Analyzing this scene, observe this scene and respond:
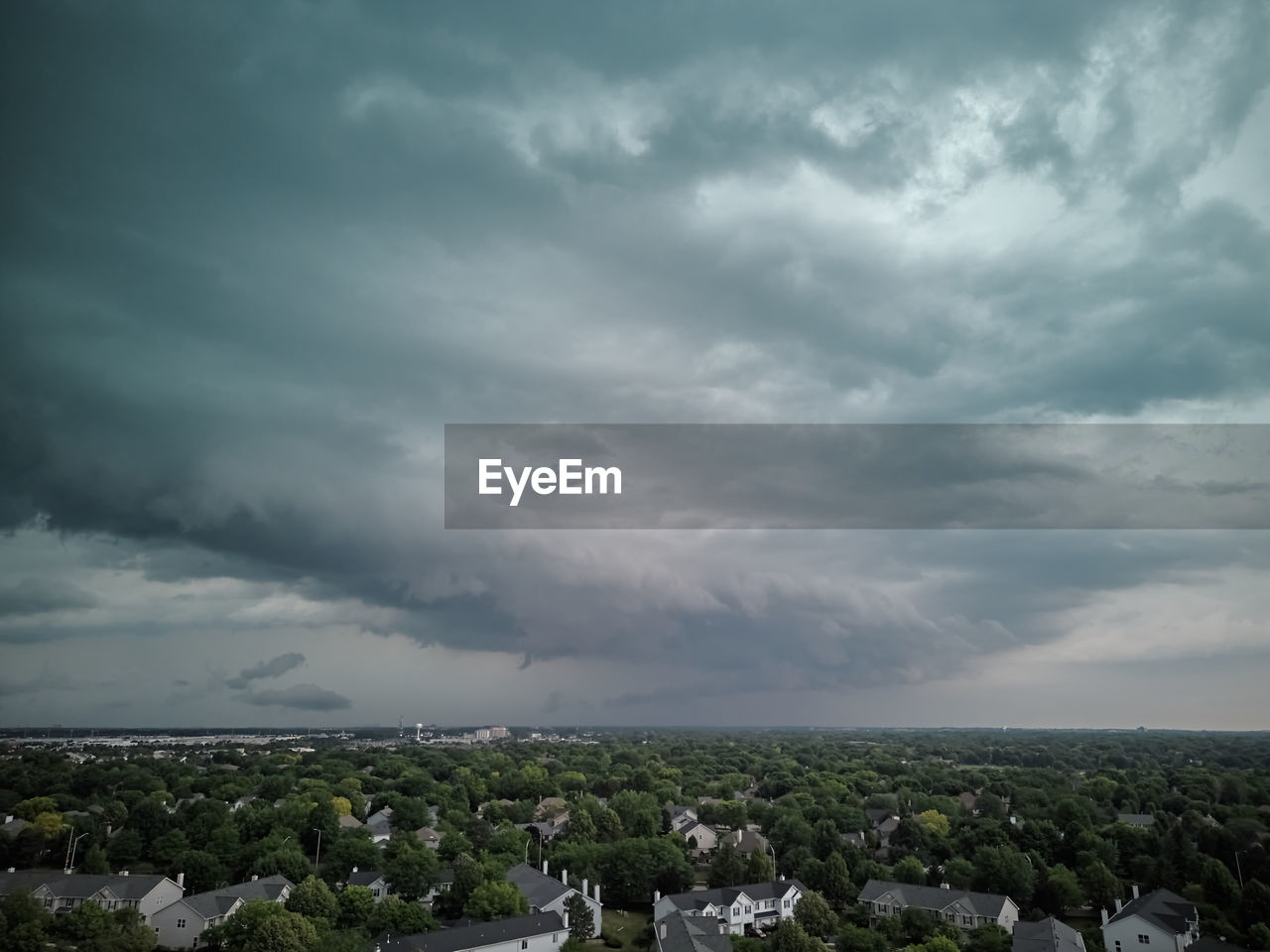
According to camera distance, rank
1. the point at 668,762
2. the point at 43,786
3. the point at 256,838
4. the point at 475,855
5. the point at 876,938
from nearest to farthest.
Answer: the point at 876,938, the point at 475,855, the point at 256,838, the point at 43,786, the point at 668,762

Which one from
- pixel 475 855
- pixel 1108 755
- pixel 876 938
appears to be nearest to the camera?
pixel 876 938

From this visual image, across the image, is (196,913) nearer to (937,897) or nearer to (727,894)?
(727,894)

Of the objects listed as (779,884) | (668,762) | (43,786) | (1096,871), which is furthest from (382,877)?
(668,762)

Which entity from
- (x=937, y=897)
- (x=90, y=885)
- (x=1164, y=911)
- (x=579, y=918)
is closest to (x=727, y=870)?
(x=937, y=897)

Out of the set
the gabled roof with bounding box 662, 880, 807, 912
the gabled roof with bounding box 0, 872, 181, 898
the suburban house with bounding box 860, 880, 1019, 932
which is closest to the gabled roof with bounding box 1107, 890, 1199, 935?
the suburban house with bounding box 860, 880, 1019, 932

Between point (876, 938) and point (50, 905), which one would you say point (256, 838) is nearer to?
point (50, 905)

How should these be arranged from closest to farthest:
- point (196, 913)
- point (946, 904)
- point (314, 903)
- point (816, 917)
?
point (816, 917) < point (314, 903) < point (196, 913) < point (946, 904)

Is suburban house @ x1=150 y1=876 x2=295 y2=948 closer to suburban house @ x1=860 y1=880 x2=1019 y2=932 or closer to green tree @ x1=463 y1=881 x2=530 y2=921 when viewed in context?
green tree @ x1=463 y1=881 x2=530 y2=921

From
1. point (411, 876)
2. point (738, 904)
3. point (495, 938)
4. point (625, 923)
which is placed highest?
point (495, 938)
